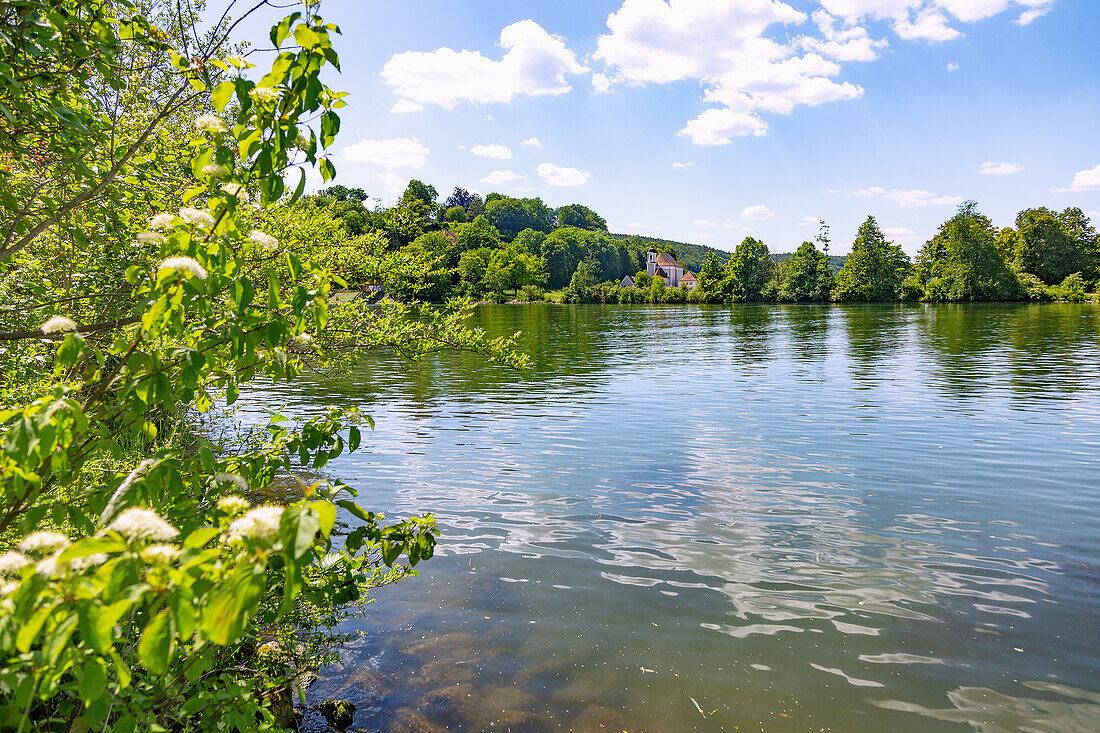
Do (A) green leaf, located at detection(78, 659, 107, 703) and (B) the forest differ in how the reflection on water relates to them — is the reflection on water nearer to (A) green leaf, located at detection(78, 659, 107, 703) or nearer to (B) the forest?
(A) green leaf, located at detection(78, 659, 107, 703)

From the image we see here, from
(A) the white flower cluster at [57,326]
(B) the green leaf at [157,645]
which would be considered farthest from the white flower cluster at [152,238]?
(B) the green leaf at [157,645]

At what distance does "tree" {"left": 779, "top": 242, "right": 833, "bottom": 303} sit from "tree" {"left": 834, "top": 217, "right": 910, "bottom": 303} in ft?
8.89

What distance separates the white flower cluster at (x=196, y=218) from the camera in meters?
2.82

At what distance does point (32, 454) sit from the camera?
2549 millimetres

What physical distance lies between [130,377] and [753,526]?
9921 millimetres

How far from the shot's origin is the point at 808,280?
417 feet

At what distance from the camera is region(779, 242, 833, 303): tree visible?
4995 inches

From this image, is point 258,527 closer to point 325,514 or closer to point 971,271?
point 325,514

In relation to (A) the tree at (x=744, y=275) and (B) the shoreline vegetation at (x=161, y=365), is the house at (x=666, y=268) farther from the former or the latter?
(B) the shoreline vegetation at (x=161, y=365)

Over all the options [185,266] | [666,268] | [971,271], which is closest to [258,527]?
[185,266]

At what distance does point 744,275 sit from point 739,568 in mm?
130643

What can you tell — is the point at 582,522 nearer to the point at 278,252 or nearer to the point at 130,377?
the point at 278,252

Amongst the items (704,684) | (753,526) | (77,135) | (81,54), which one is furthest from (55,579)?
(753,526)

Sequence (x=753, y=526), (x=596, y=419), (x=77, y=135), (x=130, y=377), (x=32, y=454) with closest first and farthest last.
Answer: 1. (x=32, y=454)
2. (x=130, y=377)
3. (x=77, y=135)
4. (x=753, y=526)
5. (x=596, y=419)
